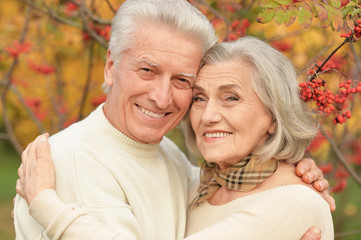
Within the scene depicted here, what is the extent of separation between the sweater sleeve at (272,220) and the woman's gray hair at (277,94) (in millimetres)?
345

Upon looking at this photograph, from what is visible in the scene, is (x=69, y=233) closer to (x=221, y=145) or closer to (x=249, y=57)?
(x=221, y=145)

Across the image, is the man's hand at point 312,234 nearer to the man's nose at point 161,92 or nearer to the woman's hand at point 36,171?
the man's nose at point 161,92

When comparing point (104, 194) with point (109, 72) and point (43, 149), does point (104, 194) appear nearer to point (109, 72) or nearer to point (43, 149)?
point (43, 149)

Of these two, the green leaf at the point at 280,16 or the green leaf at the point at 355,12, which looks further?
the green leaf at the point at 280,16

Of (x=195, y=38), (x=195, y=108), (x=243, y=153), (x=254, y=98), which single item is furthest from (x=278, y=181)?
(x=195, y=38)

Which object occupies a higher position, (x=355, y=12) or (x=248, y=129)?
(x=355, y=12)

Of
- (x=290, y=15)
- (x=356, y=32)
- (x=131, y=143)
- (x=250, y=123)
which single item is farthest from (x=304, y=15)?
(x=131, y=143)

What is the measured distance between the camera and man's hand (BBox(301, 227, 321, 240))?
2.46 meters

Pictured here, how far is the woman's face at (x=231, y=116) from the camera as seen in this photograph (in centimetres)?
275

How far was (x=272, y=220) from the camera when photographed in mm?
2406

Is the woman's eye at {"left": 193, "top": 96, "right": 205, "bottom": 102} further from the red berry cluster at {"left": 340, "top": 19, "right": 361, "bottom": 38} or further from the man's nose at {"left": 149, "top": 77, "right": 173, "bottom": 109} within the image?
the red berry cluster at {"left": 340, "top": 19, "right": 361, "bottom": 38}

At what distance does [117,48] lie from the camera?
2.89 m

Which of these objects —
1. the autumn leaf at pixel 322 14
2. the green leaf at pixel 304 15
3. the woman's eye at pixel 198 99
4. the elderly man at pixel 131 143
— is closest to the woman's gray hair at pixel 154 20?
the elderly man at pixel 131 143

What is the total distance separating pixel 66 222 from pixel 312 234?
1209mm
